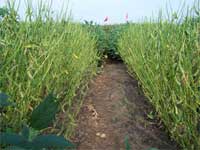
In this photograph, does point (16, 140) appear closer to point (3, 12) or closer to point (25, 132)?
point (25, 132)

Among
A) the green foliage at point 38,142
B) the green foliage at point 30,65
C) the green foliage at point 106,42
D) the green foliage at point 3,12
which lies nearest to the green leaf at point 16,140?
the green foliage at point 38,142

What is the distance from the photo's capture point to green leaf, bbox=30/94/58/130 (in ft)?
1.80

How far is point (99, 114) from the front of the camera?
3.57 m

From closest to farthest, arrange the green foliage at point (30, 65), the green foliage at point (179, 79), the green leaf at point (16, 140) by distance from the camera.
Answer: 1. the green leaf at point (16, 140)
2. the green foliage at point (30, 65)
3. the green foliage at point (179, 79)

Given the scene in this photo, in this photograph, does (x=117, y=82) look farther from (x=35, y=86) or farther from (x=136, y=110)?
(x=35, y=86)

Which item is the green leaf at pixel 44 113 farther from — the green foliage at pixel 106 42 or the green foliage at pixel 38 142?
the green foliage at pixel 106 42

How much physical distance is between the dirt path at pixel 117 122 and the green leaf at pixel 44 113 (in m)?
2.23

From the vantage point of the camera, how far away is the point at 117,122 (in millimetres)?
3291

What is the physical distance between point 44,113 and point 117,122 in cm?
278

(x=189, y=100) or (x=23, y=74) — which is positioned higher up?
(x=23, y=74)

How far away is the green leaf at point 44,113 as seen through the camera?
55cm

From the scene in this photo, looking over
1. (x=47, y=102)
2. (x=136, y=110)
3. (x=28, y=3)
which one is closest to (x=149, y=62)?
(x=136, y=110)

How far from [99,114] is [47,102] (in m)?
3.04

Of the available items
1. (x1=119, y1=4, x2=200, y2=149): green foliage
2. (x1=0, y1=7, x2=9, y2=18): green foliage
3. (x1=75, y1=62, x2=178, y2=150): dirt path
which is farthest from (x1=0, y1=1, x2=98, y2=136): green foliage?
(x1=119, y1=4, x2=200, y2=149): green foliage
